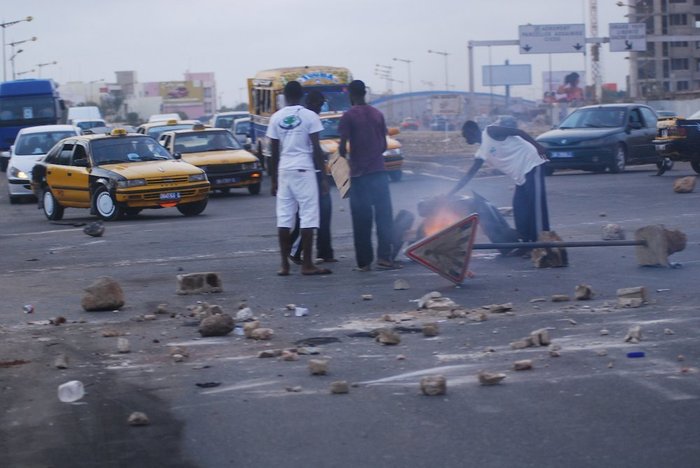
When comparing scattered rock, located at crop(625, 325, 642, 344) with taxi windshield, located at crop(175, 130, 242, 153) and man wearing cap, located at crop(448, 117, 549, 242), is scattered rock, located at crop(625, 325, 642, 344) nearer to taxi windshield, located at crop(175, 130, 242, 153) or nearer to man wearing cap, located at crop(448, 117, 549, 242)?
man wearing cap, located at crop(448, 117, 549, 242)

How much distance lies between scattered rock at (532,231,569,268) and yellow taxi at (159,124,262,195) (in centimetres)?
1491

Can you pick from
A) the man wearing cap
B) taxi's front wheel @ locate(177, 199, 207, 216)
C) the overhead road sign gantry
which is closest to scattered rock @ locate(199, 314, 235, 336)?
the man wearing cap

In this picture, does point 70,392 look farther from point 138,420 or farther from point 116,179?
point 116,179

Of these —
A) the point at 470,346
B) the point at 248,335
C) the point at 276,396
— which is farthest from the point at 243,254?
the point at 276,396

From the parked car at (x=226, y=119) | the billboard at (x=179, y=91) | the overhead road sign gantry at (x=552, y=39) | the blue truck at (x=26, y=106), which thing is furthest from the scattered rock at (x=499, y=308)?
the billboard at (x=179, y=91)

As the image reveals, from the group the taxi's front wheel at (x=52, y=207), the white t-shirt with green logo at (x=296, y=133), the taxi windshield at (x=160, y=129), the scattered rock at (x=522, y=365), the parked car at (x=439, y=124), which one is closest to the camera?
the scattered rock at (x=522, y=365)

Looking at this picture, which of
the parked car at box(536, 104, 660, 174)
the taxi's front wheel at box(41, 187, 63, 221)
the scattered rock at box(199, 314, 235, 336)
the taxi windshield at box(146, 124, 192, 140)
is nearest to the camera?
the scattered rock at box(199, 314, 235, 336)

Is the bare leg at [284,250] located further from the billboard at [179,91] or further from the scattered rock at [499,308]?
the billboard at [179,91]

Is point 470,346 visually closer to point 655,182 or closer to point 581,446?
point 581,446

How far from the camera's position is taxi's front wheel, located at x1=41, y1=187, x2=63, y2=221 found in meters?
21.8

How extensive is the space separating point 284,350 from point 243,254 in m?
6.21

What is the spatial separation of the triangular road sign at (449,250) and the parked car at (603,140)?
1710cm

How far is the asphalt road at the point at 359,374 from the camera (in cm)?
545

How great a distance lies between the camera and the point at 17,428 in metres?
6.02
